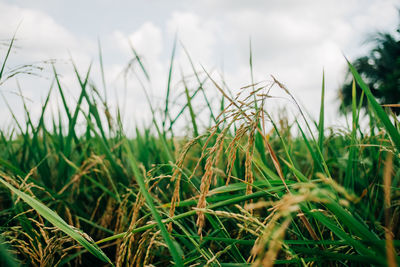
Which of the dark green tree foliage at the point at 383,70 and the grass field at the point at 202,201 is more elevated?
the dark green tree foliage at the point at 383,70

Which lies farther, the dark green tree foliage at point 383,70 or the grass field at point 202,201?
the dark green tree foliage at point 383,70

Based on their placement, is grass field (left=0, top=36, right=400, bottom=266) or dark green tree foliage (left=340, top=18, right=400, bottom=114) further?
dark green tree foliage (left=340, top=18, right=400, bottom=114)

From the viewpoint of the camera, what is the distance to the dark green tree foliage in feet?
50.7

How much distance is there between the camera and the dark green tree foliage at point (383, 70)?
50.7 ft

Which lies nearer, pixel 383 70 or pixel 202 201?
pixel 202 201

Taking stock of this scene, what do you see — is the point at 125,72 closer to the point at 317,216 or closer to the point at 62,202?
the point at 62,202

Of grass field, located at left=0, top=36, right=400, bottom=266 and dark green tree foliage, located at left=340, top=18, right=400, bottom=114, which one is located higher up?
dark green tree foliage, located at left=340, top=18, right=400, bottom=114

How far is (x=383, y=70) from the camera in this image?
19.6m

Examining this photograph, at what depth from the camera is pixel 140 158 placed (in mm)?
1693

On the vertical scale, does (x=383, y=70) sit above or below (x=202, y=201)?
above

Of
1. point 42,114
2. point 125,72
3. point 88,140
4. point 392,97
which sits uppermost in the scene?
point 392,97

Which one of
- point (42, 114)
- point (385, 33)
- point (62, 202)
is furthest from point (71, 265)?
point (385, 33)

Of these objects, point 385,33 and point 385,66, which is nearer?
point 385,33

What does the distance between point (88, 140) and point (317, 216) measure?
1.38 meters
